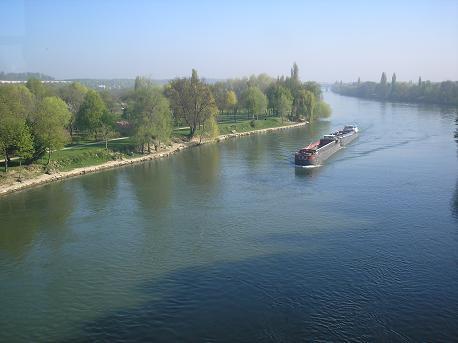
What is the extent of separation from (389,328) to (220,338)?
5503 mm

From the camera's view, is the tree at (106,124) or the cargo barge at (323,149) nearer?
the cargo barge at (323,149)

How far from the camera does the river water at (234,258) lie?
15188mm

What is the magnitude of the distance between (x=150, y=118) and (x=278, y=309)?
35.2m

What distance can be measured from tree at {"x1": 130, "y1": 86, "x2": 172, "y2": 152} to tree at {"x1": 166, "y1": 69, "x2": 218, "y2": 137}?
23.5 feet

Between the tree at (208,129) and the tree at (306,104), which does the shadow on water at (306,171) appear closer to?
the tree at (208,129)

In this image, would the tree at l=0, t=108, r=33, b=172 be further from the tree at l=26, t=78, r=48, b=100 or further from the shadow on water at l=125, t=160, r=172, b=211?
the tree at l=26, t=78, r=48, b=100

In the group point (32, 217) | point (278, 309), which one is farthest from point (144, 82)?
point (278, 309)

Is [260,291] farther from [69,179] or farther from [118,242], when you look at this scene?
[69,179]

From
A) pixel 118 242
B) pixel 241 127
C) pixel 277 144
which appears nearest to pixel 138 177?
pixel 118 242

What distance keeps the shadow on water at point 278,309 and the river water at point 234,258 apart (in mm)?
58

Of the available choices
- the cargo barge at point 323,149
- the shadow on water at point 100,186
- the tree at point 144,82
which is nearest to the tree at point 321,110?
the cargo barge at point 323,149

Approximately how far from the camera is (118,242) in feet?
74.5

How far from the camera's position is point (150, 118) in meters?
48.1

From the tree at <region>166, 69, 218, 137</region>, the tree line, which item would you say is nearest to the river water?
the tree line
